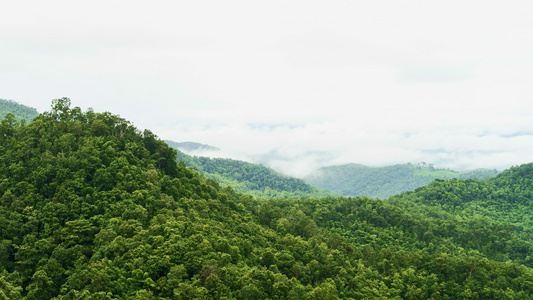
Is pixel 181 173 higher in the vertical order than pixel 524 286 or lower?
higher

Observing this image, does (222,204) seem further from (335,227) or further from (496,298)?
(496,298)

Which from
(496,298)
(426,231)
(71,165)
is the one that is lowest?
(496,298)

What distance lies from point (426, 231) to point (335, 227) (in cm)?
2059

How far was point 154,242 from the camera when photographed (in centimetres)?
4450

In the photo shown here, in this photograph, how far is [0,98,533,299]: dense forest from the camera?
40781mm

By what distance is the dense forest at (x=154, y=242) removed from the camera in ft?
134

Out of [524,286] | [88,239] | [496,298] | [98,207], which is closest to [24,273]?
[88,239]

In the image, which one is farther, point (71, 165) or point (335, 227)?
point (335, 227)

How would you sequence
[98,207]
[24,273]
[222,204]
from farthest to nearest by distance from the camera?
1. [222,204]
2. [98,207]
3. [24,273]

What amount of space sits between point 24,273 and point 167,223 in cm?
1521

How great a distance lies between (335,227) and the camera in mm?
92125

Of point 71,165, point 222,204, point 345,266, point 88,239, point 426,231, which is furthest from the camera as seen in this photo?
point 426,231

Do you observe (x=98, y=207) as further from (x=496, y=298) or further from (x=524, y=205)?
(x=524, y=205)

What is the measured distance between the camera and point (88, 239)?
45.8 metres
